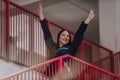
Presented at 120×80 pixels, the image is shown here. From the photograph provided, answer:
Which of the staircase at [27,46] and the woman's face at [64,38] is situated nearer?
the woman's face at [64,38]

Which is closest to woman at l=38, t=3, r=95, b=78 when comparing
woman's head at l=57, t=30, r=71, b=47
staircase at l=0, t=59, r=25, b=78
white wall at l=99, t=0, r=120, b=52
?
woman's head at l=57, t=30, r=71, b=47

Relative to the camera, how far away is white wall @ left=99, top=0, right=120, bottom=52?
11906 mm

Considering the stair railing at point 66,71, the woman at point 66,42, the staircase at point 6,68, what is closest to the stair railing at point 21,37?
the staircase at point 6,68

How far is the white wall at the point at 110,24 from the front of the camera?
11.9 m

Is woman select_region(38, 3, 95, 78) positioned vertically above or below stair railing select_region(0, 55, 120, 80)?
above

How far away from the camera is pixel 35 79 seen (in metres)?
8.52

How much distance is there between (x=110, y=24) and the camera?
12062 mm

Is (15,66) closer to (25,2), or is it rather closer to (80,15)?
(25,2)

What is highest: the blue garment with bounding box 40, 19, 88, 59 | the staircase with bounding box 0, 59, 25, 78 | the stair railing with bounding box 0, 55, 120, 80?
the blue garment with bounding box 40, 19, 88, 59

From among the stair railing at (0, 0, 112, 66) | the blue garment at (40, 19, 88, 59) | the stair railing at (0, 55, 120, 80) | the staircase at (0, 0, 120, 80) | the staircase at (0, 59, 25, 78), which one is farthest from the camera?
the stair railing at (0, 0, 112, 66)

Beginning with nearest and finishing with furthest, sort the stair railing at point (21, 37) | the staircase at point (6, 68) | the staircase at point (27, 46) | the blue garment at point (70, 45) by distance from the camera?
the blue garment at point (70, 45) < the staircase at point (27, 46) < the staircase at point (6, 68) < the stair railing at point (21, 37)

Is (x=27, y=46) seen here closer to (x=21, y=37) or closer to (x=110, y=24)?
(x=21, y=37)

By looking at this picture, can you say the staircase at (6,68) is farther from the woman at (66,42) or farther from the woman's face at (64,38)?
the woman's face at (64,38)

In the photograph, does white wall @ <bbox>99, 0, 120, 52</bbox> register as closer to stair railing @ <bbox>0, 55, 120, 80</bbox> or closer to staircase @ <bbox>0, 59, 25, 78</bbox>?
stair railing @ <bbox>0, 55, 120, 80</bbox>
